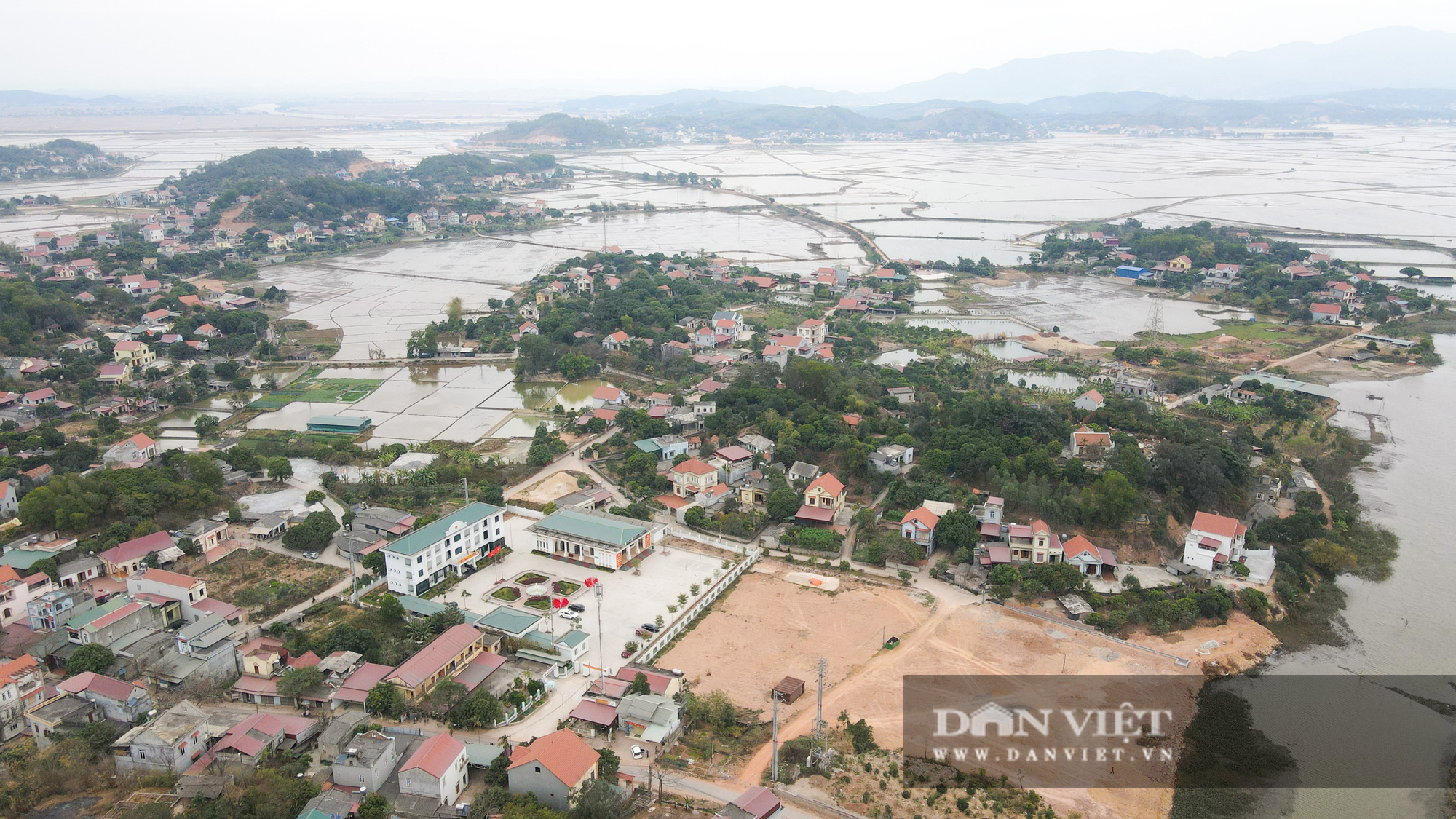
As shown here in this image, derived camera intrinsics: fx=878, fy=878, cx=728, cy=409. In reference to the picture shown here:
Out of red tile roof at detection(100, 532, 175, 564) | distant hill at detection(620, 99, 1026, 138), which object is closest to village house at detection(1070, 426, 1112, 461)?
red tile roof at detection(100, 532, 175, 564)

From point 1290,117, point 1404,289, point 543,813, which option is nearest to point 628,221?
point 1404,289

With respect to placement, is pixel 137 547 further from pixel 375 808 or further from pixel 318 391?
pixel 318 391

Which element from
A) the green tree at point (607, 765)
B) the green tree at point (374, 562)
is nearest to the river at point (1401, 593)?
the green tree at point (607, 765)

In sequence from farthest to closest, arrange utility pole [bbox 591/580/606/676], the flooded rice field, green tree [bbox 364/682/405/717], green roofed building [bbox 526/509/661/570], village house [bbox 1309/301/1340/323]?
1. village house [bbox 1309/301/1340/323]
2. the flooded rice field
3. green roofed building [bbox 526/509/661/570]
4. utility pole [bbox 591/580/606/676]
5. green tree [bbox 364/682/405/717]

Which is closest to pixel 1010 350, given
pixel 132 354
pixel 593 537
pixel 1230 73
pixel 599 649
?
pixel 593 537

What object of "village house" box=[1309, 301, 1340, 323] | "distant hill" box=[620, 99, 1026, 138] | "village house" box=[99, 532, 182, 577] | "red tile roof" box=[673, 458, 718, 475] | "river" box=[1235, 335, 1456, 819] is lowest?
"river" box=[1235, 335, 1456, 819]

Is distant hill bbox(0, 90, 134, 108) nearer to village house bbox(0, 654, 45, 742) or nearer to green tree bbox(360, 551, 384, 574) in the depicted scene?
green tree bbox(360, 551, 384, 574)

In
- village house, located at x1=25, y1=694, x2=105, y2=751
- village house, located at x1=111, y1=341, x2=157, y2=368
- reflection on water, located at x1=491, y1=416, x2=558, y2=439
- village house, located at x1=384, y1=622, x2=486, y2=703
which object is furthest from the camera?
village house, located at x1=111, y1=341, x2=157, y2=368
